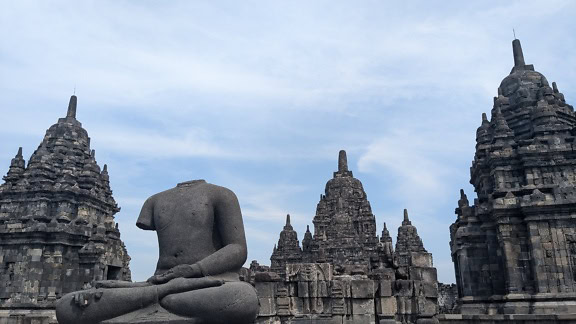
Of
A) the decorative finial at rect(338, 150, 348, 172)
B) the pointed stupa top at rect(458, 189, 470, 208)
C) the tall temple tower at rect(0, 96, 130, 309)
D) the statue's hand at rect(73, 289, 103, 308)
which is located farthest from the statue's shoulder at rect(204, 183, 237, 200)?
the decorative finial at rect(338, 150, 348, 172)

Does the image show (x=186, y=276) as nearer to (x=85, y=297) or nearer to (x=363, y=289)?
(x=85, y=297)

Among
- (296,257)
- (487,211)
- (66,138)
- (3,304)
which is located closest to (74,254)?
(3,304)

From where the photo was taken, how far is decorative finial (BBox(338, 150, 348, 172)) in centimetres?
5350

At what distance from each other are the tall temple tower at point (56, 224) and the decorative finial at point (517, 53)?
2221 centimetres

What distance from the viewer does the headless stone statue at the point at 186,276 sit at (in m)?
4.79

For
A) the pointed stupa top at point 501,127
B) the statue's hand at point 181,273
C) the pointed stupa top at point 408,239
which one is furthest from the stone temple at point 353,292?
the pointed stupa top at point 408,239

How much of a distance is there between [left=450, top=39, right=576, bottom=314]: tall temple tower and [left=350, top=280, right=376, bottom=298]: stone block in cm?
770

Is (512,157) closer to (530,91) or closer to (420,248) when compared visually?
(530,91)

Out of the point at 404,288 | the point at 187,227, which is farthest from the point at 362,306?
the point at 187,227

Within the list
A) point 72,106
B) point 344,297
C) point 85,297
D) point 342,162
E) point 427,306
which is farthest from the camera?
point 342,162

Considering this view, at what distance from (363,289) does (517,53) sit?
17533 millimetres

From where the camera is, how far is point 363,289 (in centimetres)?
1283

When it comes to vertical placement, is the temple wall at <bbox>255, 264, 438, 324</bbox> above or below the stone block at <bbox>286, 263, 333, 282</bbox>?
below

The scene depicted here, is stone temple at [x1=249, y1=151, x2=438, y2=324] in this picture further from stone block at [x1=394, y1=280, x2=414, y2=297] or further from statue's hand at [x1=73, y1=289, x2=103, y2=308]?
statue's hand at [x1=73, y1=289, x2=103, y2=308]
